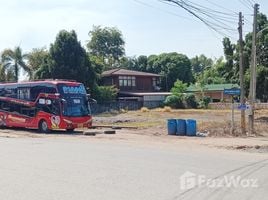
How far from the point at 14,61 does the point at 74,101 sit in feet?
160

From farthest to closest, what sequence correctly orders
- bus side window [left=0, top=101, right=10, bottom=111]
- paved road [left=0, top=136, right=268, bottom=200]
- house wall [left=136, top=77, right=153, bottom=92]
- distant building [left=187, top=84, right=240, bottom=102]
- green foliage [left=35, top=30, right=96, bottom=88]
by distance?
house wall [left=136, top=77, right=153, bottom=92]
distant building [left=187, top=84, right=240, bottom=102]
green foliage [left=35, top=30, right=96, bottom=88]
bus side window [left=0, top=101, right=10, bottom=111]
paved road [left=0, top=136, right=268, bottom=200]

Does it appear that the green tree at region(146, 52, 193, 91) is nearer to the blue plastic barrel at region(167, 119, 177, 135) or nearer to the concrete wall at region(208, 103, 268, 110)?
the concrete wall at region(208, 103, 268, 110)

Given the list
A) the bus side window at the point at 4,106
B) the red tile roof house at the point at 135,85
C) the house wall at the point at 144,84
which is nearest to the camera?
the bus side window at the point at 4,106

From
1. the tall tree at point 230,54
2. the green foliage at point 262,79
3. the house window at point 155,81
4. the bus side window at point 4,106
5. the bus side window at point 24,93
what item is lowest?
the bus side window at point 4,106

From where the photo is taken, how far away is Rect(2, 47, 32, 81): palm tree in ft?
261

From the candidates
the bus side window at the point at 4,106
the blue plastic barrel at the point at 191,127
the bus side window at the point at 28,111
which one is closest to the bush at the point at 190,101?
the bus side window at the point at 4,106

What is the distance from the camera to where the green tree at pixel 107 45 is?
122625 millimetres

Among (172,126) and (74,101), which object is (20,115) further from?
(172,126)

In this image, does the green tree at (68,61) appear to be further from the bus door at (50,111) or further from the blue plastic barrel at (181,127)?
the blue plastic barrel at (181,127)

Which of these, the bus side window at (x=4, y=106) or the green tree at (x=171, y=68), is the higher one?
the green tree at (x=171, y=68)

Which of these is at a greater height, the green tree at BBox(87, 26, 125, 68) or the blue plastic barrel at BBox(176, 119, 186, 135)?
the green tree at BBox(87, 26, 125, 68)

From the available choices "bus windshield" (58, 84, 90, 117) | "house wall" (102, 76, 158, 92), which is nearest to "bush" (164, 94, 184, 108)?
"house wall" (102, 76, 158, 92)

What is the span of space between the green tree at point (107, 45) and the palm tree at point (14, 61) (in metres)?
42.1

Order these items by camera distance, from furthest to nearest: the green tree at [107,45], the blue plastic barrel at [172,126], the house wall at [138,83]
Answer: the green tree at [107,45] < the house wall at [138,83] < the blue plastic barrel at [172,126]
